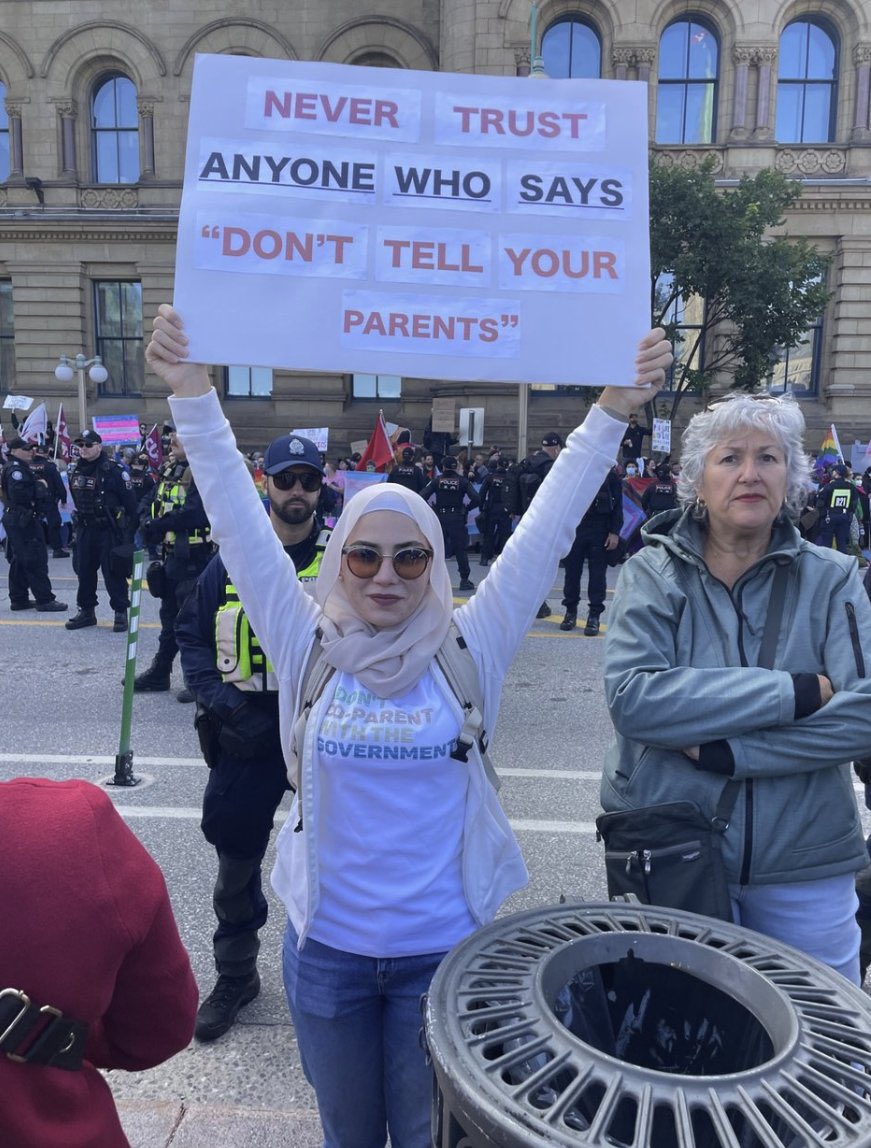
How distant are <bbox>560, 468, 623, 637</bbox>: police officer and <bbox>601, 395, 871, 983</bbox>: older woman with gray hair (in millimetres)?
6746

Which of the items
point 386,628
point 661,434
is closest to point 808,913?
point 386,628

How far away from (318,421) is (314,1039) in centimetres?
2516

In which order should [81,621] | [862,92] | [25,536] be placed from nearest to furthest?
1. [81,621]
2. [25,536]
3. [862,92]

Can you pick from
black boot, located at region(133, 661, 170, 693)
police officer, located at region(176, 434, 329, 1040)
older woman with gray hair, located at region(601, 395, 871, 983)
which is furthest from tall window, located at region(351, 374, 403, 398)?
older woman with gray hair, located at region(601, 395, 871, 983)

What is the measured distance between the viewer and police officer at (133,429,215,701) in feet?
21.8

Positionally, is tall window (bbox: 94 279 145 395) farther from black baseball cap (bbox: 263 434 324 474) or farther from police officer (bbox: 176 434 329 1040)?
police officer (bbox: 176 434 329 1040)

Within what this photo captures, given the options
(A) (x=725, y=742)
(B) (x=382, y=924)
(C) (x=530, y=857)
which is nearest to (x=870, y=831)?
(C) (x=530, y=857)

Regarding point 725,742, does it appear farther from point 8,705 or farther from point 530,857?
point 8,705

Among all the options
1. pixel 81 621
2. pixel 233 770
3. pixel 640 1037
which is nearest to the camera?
pixel 640 1037

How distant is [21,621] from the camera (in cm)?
925

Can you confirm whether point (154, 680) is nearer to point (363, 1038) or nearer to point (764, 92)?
point (363, 1038)

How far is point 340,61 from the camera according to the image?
2616 centimetres

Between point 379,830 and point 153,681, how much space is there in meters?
5.38

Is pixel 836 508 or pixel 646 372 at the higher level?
pixel 646 372
